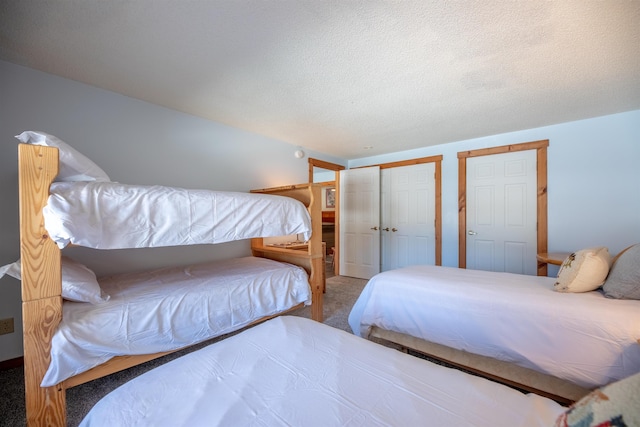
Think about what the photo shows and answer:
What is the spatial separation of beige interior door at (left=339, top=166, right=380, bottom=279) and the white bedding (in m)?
2.24

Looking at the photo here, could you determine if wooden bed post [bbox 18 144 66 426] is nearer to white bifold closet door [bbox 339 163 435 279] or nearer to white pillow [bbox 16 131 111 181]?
white pillow [bbox 16 131 111 181]

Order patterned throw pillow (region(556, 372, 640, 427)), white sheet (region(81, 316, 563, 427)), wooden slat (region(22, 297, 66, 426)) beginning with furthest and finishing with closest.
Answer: wooden slat (region(22, 297, 66, 426))
white sheet (region(81, 316, 563, 427))
patterned throw pillow (region(556, 372, 640, 427))

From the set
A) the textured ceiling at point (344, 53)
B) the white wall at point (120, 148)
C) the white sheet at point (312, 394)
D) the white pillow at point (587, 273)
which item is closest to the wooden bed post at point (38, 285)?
the white sheet at point (312, 394)

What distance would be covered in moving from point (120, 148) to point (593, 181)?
16.4 feet

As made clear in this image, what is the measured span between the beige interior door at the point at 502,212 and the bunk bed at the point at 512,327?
62.4 inches

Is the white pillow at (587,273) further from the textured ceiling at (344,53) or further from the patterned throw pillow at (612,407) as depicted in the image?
the patterned throw pillow at (612,407)

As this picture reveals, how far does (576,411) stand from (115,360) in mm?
1949

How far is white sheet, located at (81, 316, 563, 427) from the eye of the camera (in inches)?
26.4

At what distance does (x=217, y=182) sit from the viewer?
3.03 metres

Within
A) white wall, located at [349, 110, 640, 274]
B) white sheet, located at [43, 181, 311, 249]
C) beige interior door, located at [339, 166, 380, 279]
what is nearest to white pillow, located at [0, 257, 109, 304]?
white sheet, located at [43, 181, 311, 249]

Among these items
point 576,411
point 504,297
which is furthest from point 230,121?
point 576,411

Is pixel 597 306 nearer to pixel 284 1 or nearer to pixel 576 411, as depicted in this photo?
pixel 576 411

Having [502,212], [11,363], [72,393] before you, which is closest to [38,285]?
[72,393]

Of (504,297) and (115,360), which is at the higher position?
(504,297)
